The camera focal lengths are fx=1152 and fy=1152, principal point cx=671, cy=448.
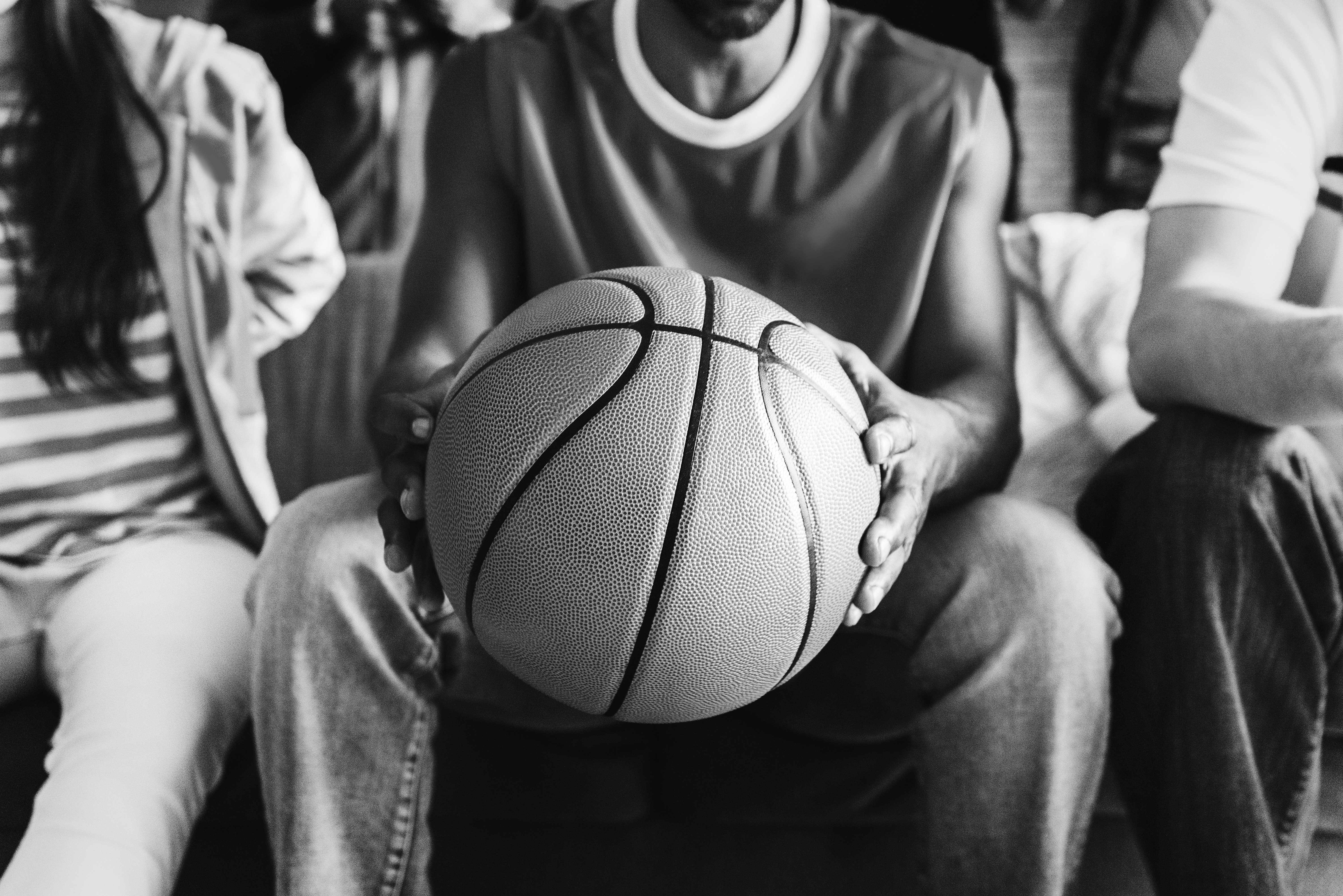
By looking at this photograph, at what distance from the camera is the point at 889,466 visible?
0.87 m

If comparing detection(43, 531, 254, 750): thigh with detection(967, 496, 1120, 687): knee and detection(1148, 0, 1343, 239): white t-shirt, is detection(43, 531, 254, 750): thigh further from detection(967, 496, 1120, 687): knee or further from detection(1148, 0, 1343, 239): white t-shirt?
detection(1148, 0, 1343, 239): white t-shirt

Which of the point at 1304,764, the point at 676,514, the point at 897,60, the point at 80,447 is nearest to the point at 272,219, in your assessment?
the point at 80,447

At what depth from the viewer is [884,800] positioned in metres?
1.18

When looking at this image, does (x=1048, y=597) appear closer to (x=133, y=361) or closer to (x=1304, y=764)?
(x=1304, y=764)

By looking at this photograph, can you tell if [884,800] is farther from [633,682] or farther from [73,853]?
[73,853]

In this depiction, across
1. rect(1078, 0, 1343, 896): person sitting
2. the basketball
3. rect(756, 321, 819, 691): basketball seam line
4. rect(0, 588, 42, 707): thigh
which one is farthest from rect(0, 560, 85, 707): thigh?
rect(1078, 0, 1343, 896): person sitting

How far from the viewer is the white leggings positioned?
0.92 m

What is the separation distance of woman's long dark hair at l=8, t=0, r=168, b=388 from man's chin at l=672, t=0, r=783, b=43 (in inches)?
23.7

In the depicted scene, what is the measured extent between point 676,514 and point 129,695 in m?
0.59

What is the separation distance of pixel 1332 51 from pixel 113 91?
1.30m

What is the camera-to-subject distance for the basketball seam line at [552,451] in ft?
2.54

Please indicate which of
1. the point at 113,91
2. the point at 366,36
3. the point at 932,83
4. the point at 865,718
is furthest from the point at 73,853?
the point at 366,36

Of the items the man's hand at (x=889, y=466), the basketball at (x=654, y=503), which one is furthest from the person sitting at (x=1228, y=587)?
the basketball at (x=654, y=503)

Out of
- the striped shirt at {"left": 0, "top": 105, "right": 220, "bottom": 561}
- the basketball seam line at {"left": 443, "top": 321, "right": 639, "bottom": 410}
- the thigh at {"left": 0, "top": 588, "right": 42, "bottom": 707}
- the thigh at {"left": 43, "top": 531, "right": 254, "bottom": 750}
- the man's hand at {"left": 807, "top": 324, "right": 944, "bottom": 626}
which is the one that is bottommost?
the thigh at {"left": 0, "top": 588, "right": 42, "bottom": 707}
